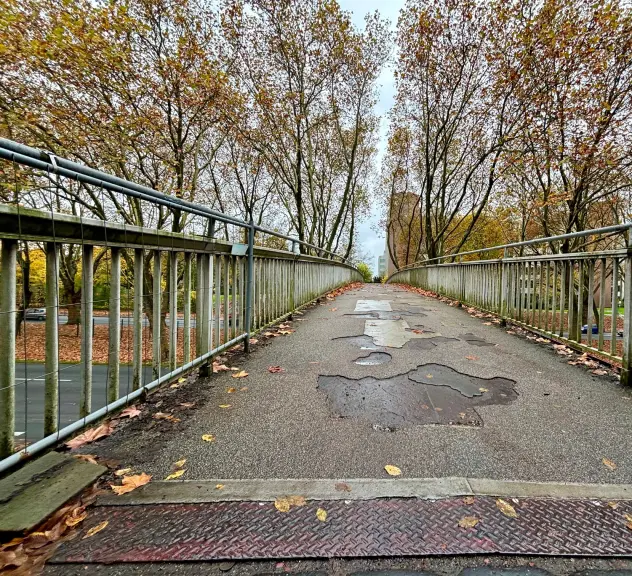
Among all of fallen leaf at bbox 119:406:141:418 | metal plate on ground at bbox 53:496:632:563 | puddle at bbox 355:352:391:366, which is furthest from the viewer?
puddle at bbox 355:352:391:366

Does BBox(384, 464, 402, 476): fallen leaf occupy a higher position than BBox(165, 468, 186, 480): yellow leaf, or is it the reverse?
BBox(384, 464, 402, 476): fallen leaf

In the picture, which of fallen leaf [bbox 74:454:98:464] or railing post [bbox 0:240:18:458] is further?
fallen leaf [bbox 74:454:98:464]

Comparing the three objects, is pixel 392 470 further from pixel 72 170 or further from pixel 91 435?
pixel 72 170

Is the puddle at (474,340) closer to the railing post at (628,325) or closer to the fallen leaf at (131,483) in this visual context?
the railing post at (628,325)

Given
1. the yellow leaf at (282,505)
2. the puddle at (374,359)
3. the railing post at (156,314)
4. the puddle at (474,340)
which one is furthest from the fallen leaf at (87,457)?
the puddle at (474,340)

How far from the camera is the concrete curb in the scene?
153 cm

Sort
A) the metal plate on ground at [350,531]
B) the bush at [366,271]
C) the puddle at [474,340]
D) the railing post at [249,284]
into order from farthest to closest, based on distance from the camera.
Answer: the bush at [366,271] < the puddle at [474,340] < the railing post at [249,284] < the metal plate on ground at [350,531]

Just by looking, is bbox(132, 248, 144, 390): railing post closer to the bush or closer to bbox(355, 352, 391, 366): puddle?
bbox(355, 352, 391, 366): puddle

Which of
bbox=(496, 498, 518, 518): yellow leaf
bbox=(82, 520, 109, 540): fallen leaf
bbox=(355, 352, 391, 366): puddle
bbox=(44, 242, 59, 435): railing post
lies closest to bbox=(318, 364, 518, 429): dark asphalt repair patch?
bbox=(355, 352, 391, 366): puddle

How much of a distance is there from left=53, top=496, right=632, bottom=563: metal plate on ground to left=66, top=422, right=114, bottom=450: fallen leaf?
2.21 feet

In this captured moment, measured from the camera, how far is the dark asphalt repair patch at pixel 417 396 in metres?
2.31

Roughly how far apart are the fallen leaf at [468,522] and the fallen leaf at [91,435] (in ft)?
6.33

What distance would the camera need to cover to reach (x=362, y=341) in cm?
438

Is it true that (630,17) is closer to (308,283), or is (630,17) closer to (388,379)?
(308,283)
